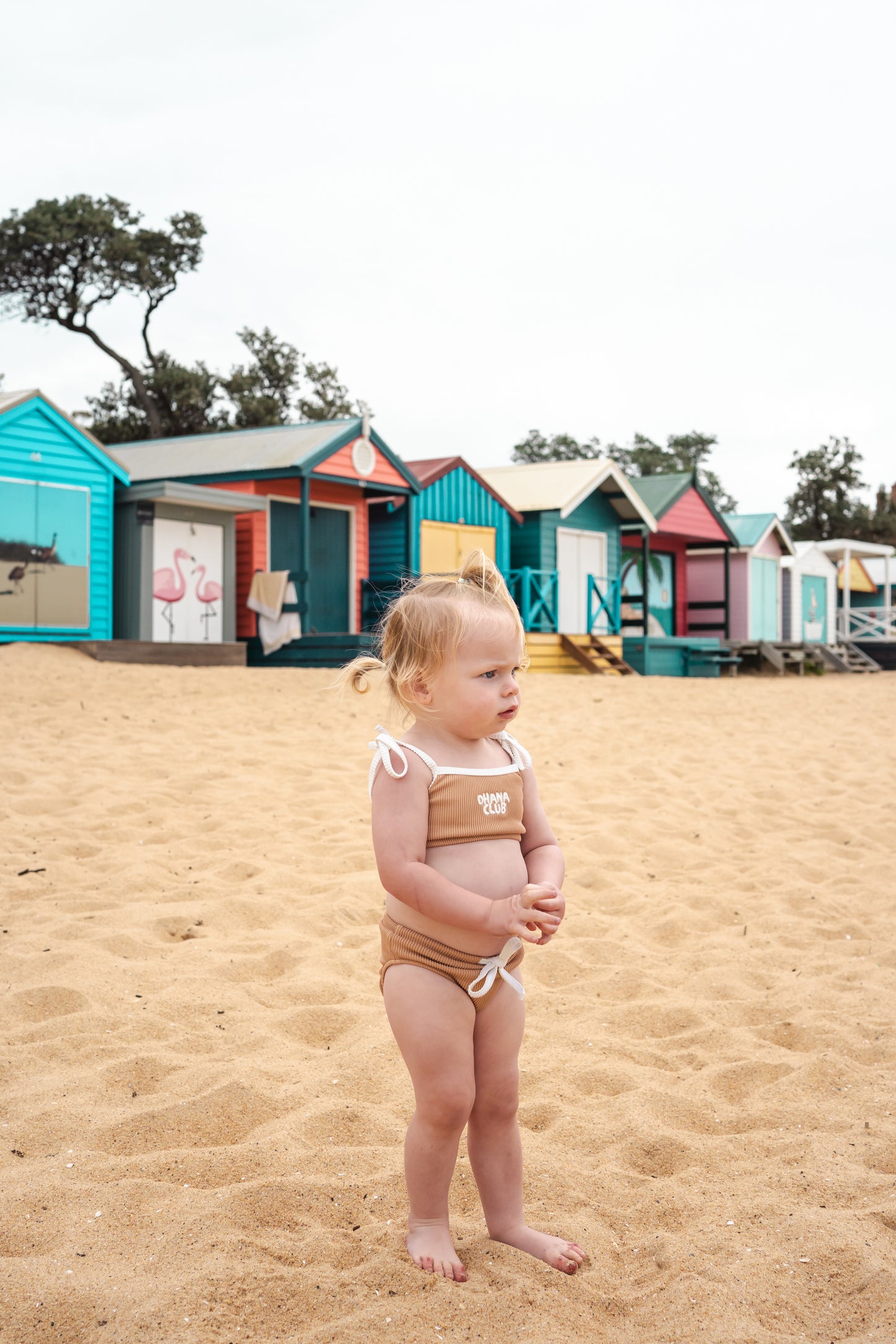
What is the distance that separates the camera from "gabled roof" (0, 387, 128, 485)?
12.9 m

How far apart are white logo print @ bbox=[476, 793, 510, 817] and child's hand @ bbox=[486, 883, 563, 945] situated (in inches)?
8.0

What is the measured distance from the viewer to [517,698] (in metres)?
2.34

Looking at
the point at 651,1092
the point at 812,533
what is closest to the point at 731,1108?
the point at 651,1092

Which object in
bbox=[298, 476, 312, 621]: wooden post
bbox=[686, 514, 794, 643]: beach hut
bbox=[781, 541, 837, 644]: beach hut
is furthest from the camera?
bbox=[781, 541, 837, 644]: beach hut

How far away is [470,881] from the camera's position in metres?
2.23

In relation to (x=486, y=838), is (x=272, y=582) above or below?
above

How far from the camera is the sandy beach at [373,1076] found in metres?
2.11

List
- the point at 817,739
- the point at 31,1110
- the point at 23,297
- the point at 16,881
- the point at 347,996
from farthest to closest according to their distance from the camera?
the point at 23,297 → the point at 817,739 → the point at 16,881 → the point at 347,996 → the point at 31,1110

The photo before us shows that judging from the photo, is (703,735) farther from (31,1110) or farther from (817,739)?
(31,1110)

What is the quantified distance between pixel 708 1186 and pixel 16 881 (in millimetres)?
3314

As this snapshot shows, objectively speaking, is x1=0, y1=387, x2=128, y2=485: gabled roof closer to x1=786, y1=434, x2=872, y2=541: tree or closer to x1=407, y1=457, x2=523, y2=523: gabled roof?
x1=407, y1=457, x2=523, y2=523: gabled roof

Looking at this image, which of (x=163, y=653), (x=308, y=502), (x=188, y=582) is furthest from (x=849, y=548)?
(x=163, y=653)

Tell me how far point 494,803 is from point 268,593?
43.9 ft

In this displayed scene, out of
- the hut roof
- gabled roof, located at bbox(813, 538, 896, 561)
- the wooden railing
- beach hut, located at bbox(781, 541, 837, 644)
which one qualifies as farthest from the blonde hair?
gabled roof, located at bbox(813, 538, 896, 561)
